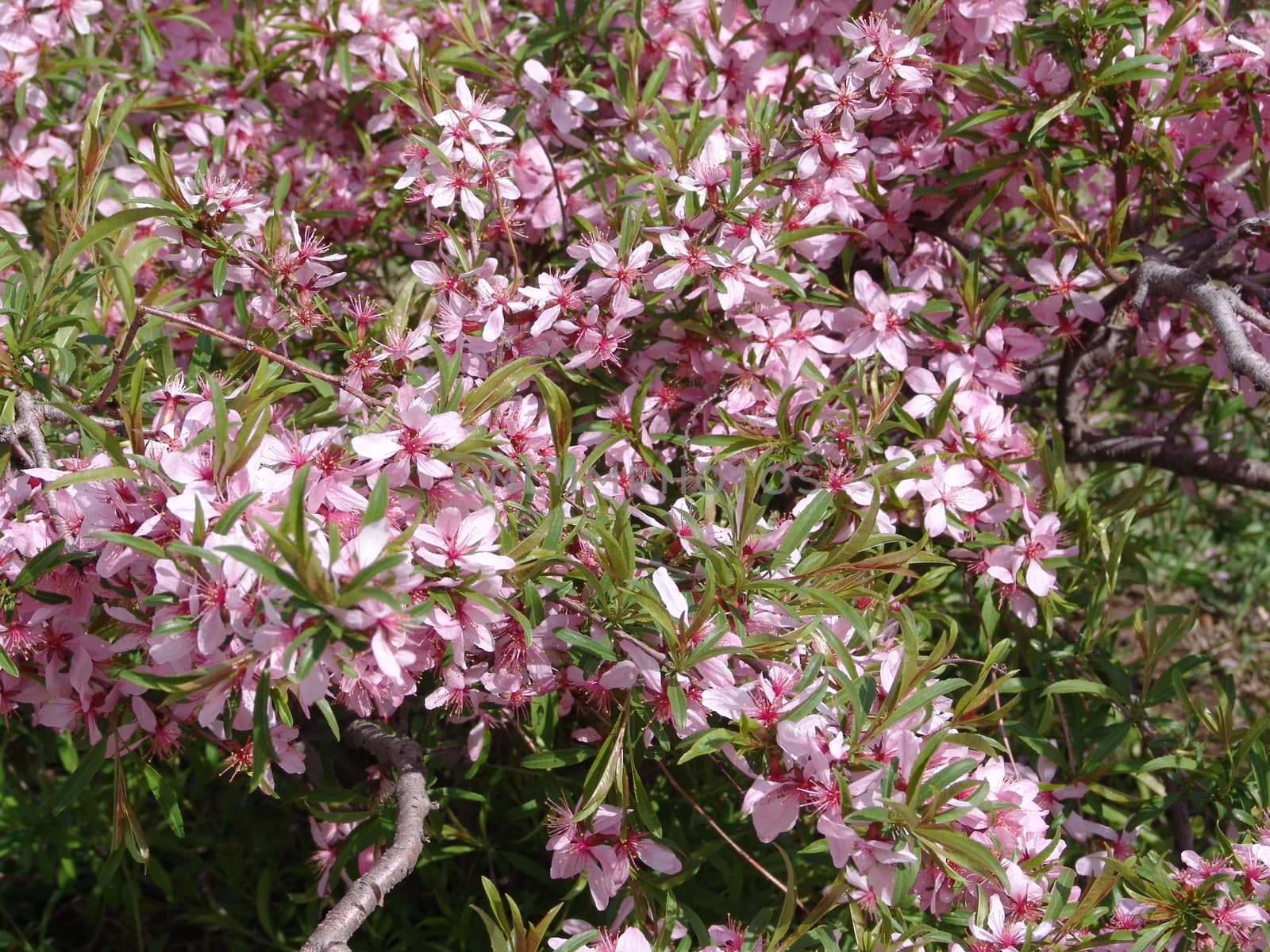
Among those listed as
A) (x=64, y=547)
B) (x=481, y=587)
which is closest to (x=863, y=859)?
(x=481, y=587)

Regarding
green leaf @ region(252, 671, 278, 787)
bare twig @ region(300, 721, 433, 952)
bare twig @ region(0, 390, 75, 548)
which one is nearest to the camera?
green leaf @ region(252, 671, 278, 787)

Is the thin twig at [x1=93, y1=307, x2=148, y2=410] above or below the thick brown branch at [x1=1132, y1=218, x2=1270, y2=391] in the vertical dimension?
below

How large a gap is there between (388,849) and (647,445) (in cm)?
75

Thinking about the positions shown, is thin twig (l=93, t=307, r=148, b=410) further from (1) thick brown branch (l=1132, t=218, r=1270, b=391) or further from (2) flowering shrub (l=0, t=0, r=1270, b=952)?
(1) thick brown branch (l=1132, t=218, r=1270, b=391)

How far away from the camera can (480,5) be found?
2254 millimetres

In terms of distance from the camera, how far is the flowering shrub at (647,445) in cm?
136

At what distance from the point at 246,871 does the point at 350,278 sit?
1.46 metres

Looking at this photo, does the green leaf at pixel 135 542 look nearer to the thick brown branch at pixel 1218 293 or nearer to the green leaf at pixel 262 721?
the green leaf at pixel 262 721

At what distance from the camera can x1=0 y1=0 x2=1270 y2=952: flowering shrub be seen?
1358 mm

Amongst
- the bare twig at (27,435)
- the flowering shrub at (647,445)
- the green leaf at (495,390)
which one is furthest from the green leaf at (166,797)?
the green leaf at (495,390)

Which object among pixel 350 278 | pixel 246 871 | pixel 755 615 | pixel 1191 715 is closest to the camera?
pixel 755 615

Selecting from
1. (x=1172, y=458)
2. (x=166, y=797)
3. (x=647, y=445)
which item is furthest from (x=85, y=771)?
(x=1172, y=458)

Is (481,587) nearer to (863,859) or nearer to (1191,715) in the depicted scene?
(863,859)

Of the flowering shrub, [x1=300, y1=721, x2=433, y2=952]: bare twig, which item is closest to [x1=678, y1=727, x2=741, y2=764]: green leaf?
the flowering shrub
